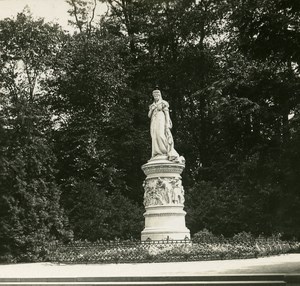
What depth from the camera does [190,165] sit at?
1406 inches

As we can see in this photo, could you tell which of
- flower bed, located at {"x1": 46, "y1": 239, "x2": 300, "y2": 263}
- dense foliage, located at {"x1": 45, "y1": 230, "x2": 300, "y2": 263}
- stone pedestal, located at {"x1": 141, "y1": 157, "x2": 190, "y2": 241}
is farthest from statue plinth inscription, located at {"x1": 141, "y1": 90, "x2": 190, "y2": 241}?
flower bed, located at {"x1": 46, "y1": 239, "x2": 300, "y2": 263}

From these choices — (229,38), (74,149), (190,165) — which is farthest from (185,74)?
(74,149)

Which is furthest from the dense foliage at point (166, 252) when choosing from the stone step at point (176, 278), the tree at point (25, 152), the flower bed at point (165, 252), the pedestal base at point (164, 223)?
the tree at point (25, 152)

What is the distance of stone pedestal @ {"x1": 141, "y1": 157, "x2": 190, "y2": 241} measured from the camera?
1948 centimetres

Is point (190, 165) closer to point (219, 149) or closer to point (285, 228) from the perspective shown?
point (219, 149)

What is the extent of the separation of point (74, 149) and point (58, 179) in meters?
2.10

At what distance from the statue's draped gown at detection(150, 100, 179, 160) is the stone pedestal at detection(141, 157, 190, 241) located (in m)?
0.35

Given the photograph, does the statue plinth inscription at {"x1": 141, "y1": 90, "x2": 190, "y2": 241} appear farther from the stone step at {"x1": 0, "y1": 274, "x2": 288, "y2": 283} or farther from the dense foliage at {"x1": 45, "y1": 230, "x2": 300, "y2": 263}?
the stone step at {"x1": 0, "y1": 274, "x2": 288, "y2": 283}

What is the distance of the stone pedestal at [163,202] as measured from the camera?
63.9 feet

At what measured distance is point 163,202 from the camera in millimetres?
19969

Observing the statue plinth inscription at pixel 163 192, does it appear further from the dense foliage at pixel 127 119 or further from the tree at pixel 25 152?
the tree at pixel 25 152

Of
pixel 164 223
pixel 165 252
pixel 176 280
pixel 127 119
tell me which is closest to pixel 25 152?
pixel 127 119

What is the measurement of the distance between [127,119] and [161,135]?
39.5ft

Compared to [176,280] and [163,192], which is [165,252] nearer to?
[163,192]
